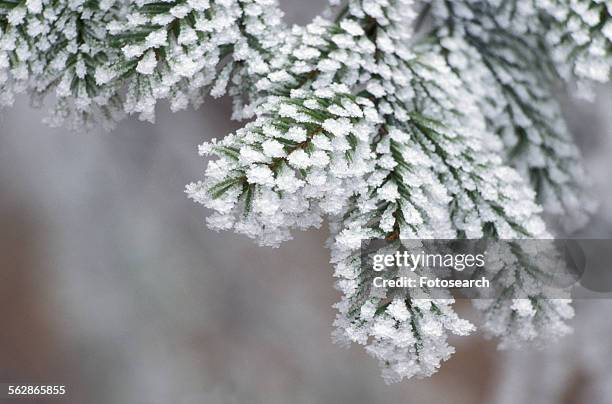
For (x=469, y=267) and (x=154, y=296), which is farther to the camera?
(x=154, y=296)

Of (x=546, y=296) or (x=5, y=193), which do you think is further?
(x=5, y=193)

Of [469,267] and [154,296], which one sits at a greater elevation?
[154,296]

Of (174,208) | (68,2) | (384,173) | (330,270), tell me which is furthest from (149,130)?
(384,173)

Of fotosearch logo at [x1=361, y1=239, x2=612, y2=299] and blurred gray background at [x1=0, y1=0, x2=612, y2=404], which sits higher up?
blurred gray background at [x1=0, y1=0, x2=612, y2=404]

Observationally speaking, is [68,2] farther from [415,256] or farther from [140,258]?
[140,258]

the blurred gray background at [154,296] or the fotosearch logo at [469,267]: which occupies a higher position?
the blurred gray background at [154,296]

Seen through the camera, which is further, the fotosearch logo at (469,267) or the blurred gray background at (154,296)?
the blurred gray background at (154,296)

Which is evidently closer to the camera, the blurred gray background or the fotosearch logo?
the fotosearch logo

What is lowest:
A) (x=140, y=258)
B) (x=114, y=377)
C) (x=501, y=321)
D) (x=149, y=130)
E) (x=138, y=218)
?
(x=501, y=321)
